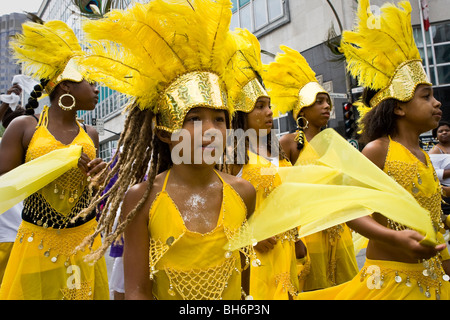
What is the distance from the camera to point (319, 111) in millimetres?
4598

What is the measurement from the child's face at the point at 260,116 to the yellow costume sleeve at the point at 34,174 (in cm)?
157

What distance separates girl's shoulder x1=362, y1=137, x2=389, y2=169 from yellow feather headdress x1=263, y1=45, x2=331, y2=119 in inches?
80.6

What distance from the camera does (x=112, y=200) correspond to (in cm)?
213

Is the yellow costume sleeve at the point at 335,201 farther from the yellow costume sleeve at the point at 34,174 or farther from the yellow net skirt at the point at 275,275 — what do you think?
the yellow costume sleeve at the point at 34,174

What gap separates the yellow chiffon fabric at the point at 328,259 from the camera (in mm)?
3770

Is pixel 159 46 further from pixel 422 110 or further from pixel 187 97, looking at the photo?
pixel 422 110

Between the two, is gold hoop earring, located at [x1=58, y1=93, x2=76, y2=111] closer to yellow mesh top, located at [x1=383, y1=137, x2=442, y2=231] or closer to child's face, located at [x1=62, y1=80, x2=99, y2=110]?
child's face, located at [x1=62, y1=80, x2=99, y2=110]

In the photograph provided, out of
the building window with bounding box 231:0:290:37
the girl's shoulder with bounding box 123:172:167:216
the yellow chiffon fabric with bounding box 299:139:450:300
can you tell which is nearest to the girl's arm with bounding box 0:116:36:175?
the girl's shoulder with bounding box 123:172:167:216

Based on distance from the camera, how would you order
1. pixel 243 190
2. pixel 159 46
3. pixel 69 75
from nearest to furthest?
1. pixel 159 46
2. pixel 243 190
3. pixel 69 75

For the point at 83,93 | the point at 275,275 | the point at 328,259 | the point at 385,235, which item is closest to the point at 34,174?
the point at 83,93

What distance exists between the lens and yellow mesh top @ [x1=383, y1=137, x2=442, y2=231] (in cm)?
255

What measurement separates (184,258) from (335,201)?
0.80m

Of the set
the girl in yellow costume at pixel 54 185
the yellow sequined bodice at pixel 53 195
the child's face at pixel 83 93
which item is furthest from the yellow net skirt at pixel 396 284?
the child's face at pixel 83 93

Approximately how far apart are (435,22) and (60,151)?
15942 mm
